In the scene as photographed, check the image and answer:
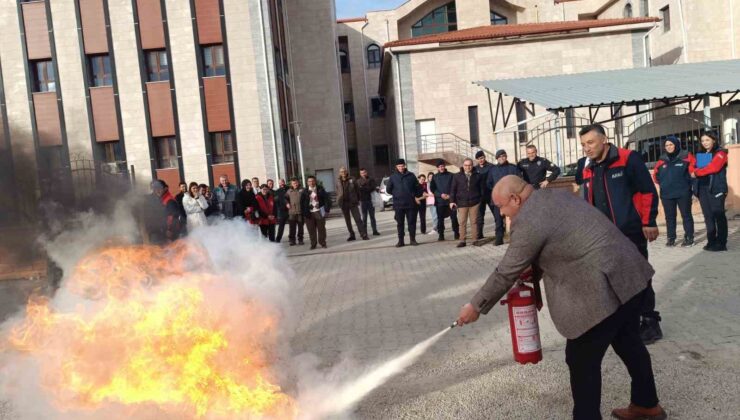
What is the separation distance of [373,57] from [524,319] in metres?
40.7

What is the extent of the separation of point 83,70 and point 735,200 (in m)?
25.4

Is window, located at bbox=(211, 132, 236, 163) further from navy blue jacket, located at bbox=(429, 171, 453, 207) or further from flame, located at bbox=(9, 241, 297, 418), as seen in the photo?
flame, located at bbox=(9, 241, 297, 418)

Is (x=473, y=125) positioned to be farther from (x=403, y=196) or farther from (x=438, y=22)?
(x=403, y=196)

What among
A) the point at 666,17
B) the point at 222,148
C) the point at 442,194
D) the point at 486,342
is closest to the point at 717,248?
the point at 442,194

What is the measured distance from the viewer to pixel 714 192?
29.7 feet

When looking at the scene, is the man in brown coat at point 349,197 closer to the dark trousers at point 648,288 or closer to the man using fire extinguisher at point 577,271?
the dark trousers at point 648,288

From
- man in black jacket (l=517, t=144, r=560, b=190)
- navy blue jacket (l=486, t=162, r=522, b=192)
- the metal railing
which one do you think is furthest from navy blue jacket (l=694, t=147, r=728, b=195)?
the metal railing

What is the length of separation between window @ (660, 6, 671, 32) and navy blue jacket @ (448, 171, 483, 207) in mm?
26336

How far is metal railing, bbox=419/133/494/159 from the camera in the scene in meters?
29.3

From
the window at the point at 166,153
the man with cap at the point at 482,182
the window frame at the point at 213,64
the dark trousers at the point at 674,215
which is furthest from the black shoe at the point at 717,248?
the window at the point at 166,153

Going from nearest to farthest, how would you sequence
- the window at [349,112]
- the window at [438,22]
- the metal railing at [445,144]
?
1. the metal railing at [445,144]
2. the window at [438,22]
3. the window at [349,112]

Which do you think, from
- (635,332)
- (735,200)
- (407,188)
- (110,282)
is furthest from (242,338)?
(735,200)

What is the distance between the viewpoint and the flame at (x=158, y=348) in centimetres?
369

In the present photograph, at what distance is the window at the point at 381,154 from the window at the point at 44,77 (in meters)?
22.5
